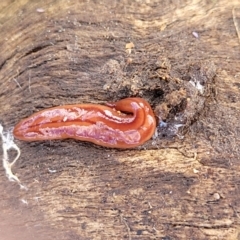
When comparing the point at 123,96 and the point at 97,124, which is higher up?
the point at 123,96

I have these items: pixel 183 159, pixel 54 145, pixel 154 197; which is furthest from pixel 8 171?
pixel 183 159

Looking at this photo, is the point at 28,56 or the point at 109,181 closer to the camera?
the point at 109,181

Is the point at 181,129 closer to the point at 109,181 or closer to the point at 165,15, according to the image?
the point at 109,181

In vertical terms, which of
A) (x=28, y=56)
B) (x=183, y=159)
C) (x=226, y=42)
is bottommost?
(x=183, y=159)
